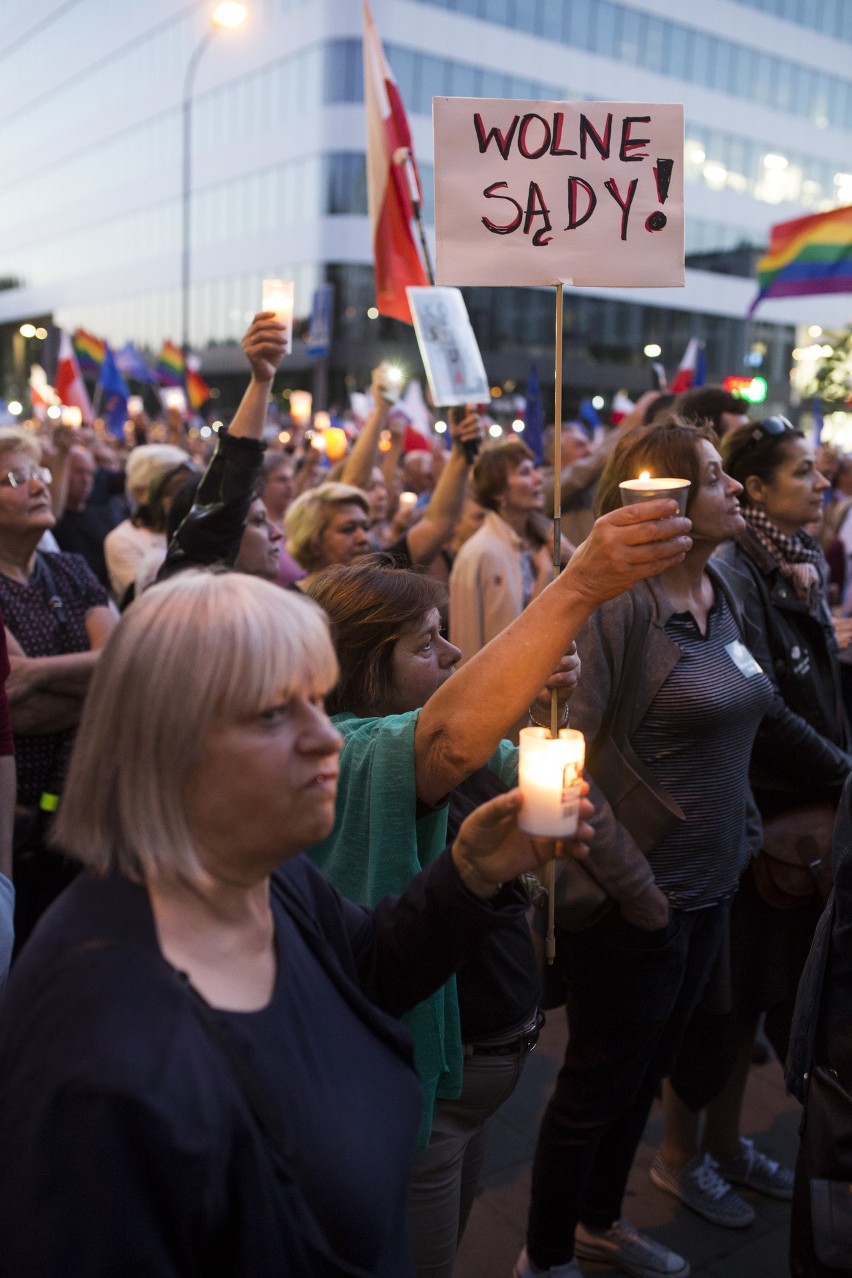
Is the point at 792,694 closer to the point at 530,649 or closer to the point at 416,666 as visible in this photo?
the point at 416,666

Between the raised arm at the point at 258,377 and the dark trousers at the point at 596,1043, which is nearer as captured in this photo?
the dark trousers at the point at 596,1043

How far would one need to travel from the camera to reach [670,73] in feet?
131

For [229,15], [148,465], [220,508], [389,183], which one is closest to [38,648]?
[220,508]

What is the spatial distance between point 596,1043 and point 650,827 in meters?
0.60

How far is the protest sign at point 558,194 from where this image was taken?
94.3 inches

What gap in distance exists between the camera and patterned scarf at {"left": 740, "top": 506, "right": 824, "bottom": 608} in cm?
370

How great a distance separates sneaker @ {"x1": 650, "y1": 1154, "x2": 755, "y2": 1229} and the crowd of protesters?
0.4 inches

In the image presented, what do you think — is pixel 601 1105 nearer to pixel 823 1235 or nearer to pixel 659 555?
pixel 823 1235

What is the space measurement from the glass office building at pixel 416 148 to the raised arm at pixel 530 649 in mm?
34512

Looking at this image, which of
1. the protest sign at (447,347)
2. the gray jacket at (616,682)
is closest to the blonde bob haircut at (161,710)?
the gray jacket at (616,682)

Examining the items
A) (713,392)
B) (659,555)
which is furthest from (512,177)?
(713,392)

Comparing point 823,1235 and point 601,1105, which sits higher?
point 823,1235

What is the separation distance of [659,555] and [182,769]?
0.90 m

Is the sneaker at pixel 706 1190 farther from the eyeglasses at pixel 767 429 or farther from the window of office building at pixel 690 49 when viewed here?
the window of office building at pixel 690 49
